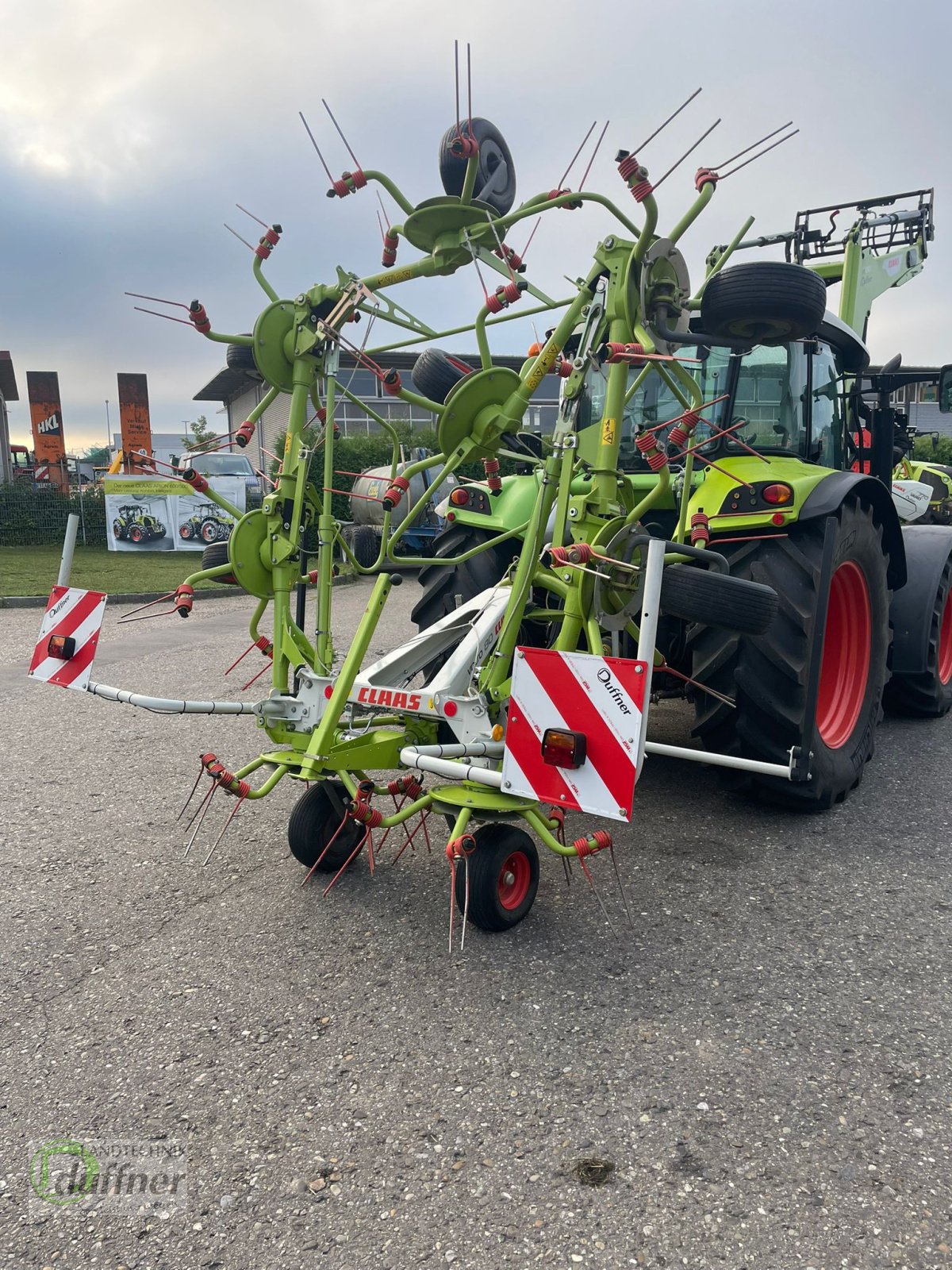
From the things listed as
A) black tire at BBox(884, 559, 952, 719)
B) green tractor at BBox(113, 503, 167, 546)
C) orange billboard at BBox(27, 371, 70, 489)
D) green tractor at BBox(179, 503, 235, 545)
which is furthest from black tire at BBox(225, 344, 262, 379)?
orange billboard at BBox(27, 371, 70, 489)

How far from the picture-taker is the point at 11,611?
403 inches

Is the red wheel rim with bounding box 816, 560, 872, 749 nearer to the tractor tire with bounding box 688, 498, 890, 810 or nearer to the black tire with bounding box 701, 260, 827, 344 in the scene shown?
the tractor tire with bounding box 688, 498, 890, 810

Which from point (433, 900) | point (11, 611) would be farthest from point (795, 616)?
point (11, 611)

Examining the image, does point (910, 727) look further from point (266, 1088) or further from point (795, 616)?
point (266, 1088)

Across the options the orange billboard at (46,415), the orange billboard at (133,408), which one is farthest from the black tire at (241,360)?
the orange billboard at (46,415)

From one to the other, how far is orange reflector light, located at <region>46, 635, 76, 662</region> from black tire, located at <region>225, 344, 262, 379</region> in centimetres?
120

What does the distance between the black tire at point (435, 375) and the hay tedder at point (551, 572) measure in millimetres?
11

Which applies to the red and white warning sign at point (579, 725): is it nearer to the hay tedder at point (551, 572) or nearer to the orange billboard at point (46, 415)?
the hay tedder at point (551, 572)

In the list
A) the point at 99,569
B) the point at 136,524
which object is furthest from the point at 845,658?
the point at 136,524

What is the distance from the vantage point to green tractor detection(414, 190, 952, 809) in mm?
3156

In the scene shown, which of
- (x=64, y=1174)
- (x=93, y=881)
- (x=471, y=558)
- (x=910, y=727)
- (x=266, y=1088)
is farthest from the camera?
(x=910, y=727)

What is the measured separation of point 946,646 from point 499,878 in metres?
4.53

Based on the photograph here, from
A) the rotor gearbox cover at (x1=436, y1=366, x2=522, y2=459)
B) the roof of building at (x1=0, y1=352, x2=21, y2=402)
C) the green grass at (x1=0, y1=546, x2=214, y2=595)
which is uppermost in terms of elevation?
the roof of building at (x1=0, y1=352, x2=21, y2=402)

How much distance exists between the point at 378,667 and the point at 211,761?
0.67 metres
